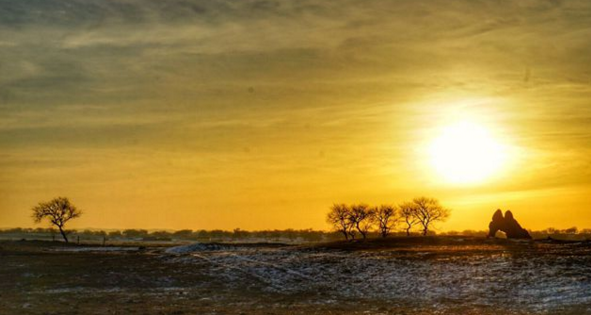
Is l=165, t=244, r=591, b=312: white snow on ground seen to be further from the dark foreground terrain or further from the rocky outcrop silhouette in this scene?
the rocky outcrop silhouette

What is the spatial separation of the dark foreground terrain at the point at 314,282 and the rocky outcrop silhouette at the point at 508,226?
25359 mm

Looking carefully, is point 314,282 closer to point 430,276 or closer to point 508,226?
point 430,276

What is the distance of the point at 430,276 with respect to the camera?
52250 mm

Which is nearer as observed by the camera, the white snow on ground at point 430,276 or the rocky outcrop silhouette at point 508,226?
the white snow on ground at point 430,276

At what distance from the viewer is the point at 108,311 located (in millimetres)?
39469

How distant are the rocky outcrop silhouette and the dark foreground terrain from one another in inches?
998

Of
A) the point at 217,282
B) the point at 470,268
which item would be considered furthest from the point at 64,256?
the point at 470,268

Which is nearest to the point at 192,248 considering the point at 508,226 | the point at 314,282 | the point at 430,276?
the point at 314,282

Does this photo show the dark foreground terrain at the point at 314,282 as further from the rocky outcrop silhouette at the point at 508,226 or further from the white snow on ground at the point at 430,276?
the rocky outcrop silhouette at the point at 508,226

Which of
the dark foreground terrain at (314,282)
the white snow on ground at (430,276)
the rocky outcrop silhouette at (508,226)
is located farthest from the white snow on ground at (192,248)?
the rocky outcrop silhouette at (508,226)

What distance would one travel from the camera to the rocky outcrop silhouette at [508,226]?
95.8 m

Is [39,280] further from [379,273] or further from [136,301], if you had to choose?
[379,273]

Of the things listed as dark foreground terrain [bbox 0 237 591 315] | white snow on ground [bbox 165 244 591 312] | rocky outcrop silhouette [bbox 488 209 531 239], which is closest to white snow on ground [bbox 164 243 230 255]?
dark foreground terrain [bbox 0 237 591 315]

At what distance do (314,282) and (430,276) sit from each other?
9256 millimetres
